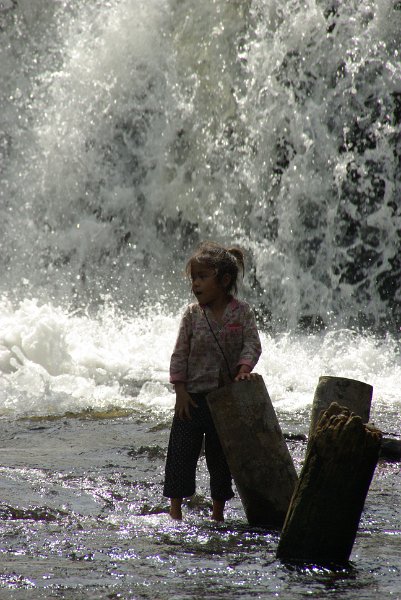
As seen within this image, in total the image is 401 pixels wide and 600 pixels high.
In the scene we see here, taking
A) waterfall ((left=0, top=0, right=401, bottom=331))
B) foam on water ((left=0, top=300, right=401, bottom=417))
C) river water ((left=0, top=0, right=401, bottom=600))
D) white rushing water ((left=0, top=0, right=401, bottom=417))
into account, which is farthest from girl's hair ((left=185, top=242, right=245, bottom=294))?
waterfall ((left=0, top=0, right=401, bottom=331))

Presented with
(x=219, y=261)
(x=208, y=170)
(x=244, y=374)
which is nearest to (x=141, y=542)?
(x=244, y=374)

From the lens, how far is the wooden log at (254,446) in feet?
13.2

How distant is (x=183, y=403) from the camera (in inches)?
171

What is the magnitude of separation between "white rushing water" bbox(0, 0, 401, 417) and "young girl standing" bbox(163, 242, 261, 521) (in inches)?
255

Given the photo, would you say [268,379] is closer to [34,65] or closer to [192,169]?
[192,169]

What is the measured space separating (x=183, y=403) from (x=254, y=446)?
459 millimetres

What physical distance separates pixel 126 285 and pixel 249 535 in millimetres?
9635

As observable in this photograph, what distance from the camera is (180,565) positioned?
11.2ft

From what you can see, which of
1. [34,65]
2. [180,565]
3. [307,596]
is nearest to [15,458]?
[180,565]

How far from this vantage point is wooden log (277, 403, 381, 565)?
3371mm

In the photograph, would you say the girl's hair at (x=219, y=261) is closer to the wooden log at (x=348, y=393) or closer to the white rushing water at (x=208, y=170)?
the wooden log at (x=348, y=393)

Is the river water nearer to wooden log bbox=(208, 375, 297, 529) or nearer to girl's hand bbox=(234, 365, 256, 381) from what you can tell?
girl's hand bbox=(234, 365, 256, 381)

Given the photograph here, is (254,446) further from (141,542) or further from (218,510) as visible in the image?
(141,542)

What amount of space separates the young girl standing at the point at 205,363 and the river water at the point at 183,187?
355 centimetres
